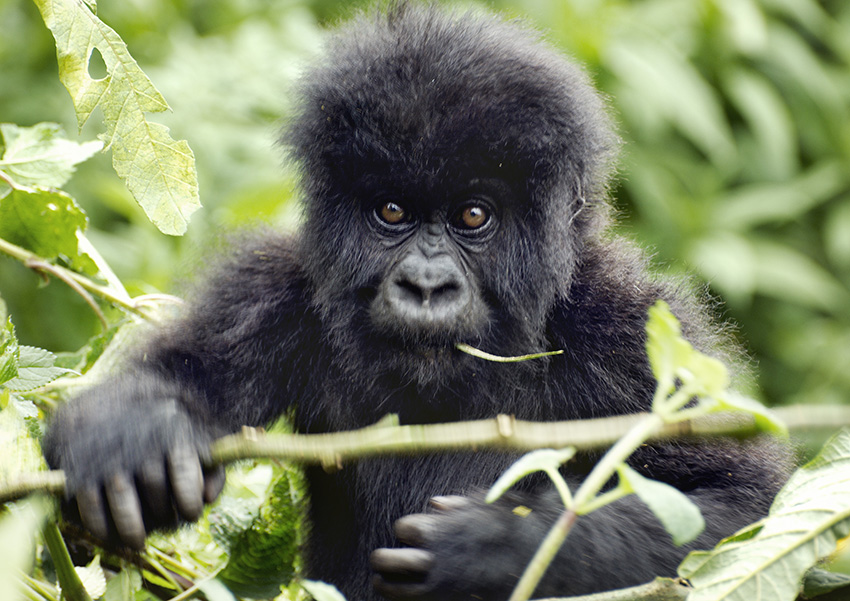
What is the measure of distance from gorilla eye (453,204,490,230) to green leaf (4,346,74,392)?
2.58 feet

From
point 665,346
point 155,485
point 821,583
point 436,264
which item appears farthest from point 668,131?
point 665,346

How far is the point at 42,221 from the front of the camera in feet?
5.38

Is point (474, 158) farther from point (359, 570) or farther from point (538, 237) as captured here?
point (359, 570)

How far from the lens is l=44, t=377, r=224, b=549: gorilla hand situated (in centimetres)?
131

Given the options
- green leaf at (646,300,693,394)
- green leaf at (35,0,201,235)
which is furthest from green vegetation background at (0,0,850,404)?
green leaf at (646,300,693,394)

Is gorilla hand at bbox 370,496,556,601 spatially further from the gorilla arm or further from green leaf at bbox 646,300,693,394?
green leaf at bbox 646,300,693,394

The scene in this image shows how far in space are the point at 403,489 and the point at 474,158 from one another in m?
0.67

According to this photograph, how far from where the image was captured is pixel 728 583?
1033 mm

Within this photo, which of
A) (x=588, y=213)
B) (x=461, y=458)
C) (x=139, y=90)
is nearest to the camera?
(x=139, y=90)

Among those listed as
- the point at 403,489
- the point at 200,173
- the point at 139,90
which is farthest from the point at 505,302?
the point at 200,173

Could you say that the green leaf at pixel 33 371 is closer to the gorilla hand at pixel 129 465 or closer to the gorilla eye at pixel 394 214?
the gorilla hand at pixel 129 465

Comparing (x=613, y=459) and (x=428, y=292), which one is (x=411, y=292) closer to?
(x=428, y=292)

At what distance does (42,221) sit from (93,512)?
61 centimetres

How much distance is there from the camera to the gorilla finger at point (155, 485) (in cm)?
136
